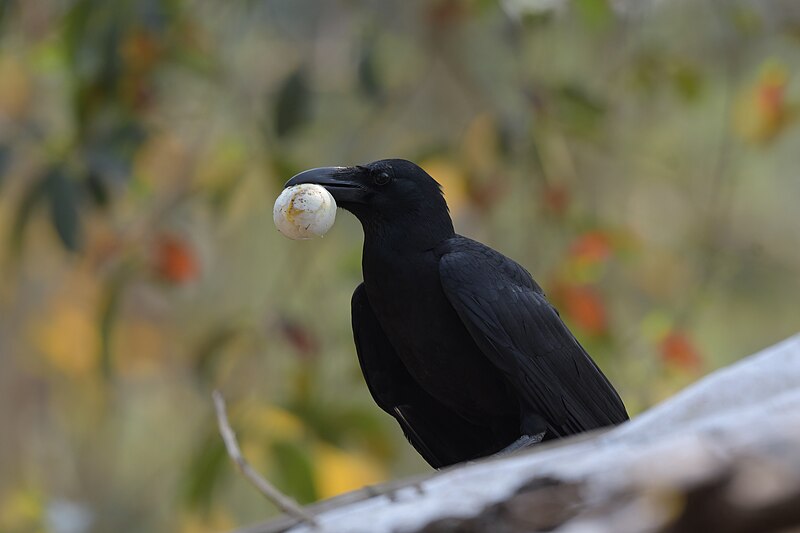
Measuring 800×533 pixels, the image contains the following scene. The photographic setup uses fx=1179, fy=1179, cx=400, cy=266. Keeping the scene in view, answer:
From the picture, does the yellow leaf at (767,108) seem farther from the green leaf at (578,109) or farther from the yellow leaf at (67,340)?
the yellow leaf at (67,340)

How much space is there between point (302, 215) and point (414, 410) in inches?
25.5

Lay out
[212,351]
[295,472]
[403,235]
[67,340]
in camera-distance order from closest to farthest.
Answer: [403,235]
[295,472]
[212,351]
[67,340]

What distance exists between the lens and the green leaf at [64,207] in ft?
13.9

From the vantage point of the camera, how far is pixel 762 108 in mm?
5352

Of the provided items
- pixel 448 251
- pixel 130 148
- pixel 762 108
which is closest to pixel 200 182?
pixel 130 148

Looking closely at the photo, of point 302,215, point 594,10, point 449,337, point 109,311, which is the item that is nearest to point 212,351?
point 109,311

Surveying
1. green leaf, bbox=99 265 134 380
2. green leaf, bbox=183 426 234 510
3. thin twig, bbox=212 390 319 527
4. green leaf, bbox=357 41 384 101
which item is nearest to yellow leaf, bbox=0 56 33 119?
green leaf, bbox=99 265 134 380

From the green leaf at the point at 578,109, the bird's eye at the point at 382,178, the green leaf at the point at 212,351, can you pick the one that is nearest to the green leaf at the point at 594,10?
the green leaf at the point at 578,109

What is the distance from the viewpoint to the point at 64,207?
4.25 m

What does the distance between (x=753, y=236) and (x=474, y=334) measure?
5.80 metres

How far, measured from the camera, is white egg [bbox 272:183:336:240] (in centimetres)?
249

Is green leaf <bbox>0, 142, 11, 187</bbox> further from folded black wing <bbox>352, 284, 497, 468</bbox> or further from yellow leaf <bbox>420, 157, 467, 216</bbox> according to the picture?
folded black wing <bbox>352, 284, 497, 468</bbox>

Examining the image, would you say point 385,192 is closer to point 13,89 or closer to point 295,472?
point 295,472

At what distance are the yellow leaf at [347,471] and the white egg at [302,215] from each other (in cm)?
259
